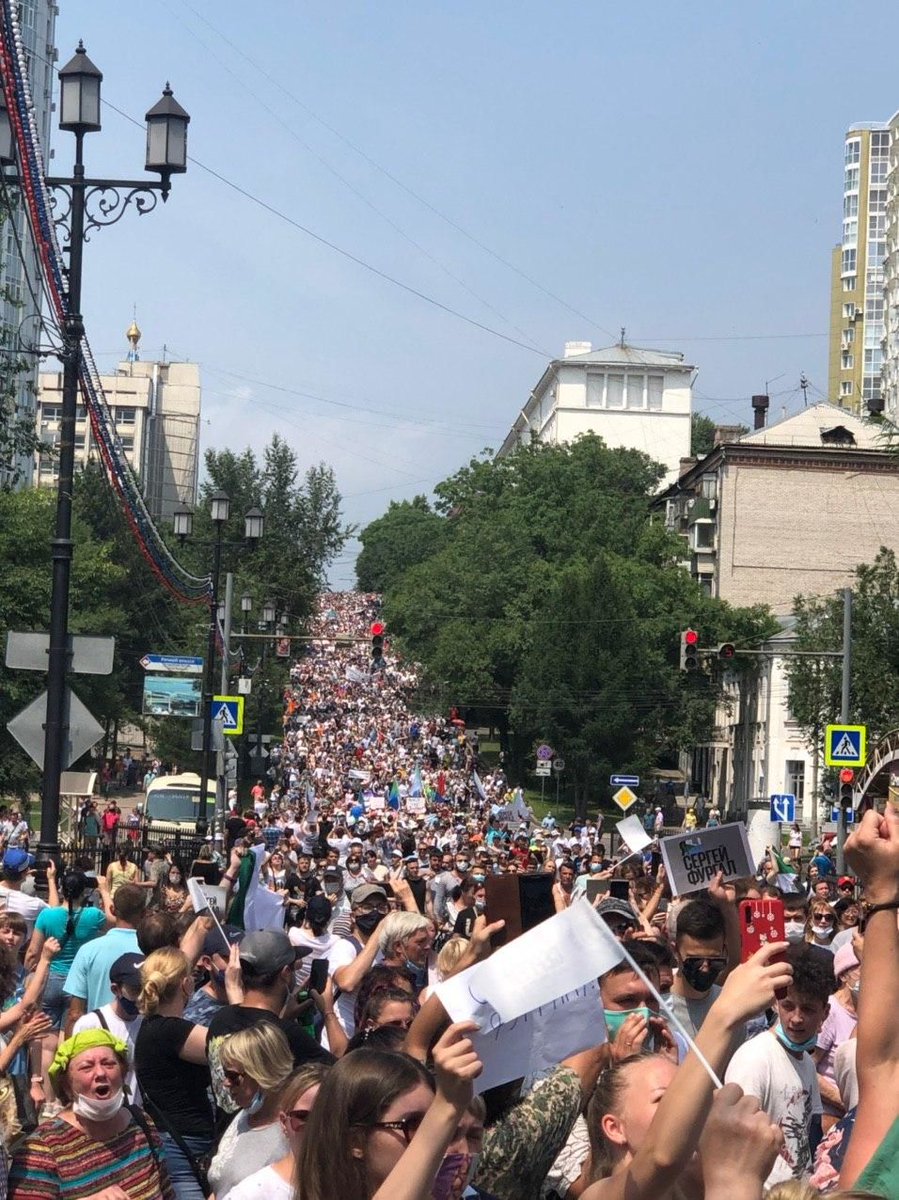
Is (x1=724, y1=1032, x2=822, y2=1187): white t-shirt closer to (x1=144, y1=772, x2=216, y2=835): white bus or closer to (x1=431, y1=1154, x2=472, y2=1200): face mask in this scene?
(x1=431, y1=1154, x2=472, y2=1200): face mask

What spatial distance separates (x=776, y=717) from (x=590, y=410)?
60.5 m

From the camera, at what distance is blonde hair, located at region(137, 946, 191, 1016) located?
24.6 ft

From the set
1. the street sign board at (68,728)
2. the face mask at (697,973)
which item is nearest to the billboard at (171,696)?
the street sign board at (68,728)

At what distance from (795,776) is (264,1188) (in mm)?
76234

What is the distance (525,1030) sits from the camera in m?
3.87

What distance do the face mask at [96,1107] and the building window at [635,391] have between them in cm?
13275

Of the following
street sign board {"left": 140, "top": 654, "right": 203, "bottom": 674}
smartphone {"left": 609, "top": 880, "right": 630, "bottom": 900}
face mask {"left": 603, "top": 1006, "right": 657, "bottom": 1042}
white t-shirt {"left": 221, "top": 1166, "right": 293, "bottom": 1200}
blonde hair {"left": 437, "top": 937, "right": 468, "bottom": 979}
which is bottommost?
smartphone {"left": 609, "top": 880, "right": 630, "bottom": 900}

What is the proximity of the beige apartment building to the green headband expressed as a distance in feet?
528

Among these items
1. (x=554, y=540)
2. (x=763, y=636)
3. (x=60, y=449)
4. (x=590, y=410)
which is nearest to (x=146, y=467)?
(x=590, y=410)

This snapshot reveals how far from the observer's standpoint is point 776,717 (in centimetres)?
8031

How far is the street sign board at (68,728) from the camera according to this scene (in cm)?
1563

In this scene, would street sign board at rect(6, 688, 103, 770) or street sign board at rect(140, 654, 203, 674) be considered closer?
street sign board at rect(6, 688, 103, 770)

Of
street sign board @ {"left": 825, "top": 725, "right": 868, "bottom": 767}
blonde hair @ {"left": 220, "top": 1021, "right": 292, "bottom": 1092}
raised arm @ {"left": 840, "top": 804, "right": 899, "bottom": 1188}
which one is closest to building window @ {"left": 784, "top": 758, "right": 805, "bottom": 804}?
street sign board @ {"left": 825, "top": 725, "right": 868, "bottom": 767}

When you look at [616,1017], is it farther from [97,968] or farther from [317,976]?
[97,968]
